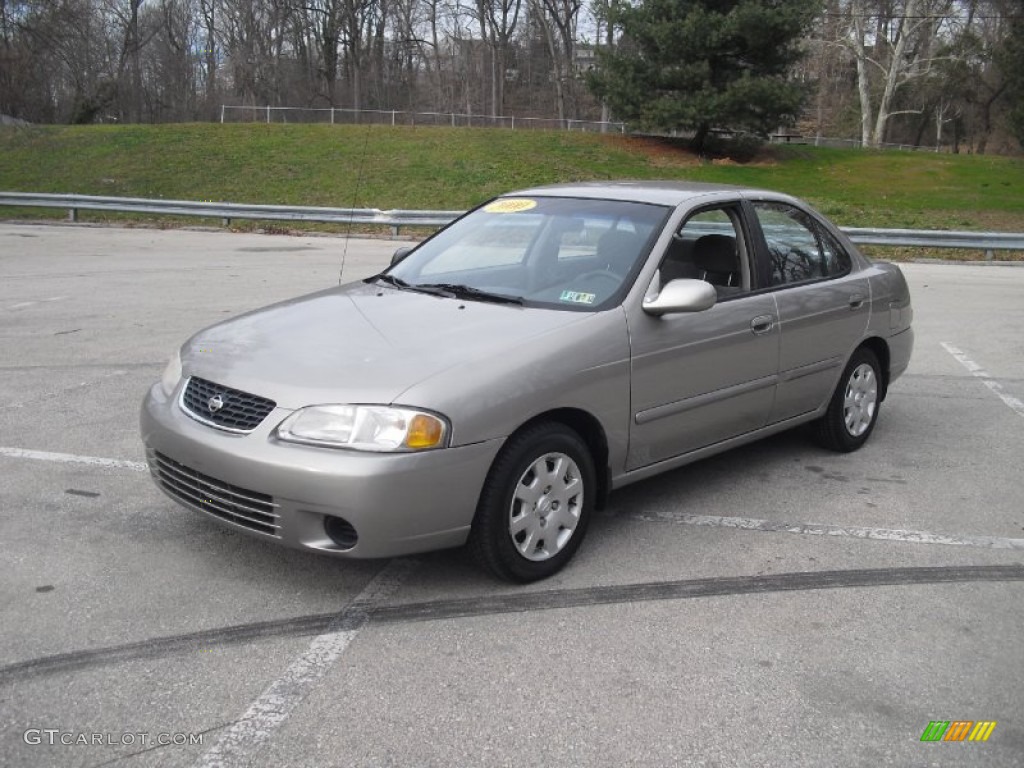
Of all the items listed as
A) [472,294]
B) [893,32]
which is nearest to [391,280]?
[472,294]

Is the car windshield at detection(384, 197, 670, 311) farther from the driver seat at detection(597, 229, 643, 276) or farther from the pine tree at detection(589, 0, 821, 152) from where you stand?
the pine tree at detection(589, 0, 821, 152)

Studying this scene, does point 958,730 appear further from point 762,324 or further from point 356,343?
point 356,343

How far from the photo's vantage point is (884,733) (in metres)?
2.92

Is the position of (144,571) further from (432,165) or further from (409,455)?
(432,165)

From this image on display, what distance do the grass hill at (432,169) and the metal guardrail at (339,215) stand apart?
4.87 ft

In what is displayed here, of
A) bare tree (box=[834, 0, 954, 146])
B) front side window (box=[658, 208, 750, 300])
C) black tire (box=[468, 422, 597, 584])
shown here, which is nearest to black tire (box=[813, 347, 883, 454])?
front side window (box=[658, 208, 750, 300])

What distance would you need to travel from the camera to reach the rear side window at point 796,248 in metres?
5.21

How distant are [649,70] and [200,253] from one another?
56.0 feet

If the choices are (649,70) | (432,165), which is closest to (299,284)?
(432,165)

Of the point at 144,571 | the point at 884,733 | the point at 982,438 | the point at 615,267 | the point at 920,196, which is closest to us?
the point at 884,733

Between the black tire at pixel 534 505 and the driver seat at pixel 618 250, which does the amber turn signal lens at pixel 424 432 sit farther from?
the driver seat at pixel 618 250

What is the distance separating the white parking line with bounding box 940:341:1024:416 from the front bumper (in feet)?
15.8

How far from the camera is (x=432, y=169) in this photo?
27375mm

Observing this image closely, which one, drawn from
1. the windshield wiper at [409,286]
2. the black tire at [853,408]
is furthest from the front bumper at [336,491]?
the black tire at [853,408]
